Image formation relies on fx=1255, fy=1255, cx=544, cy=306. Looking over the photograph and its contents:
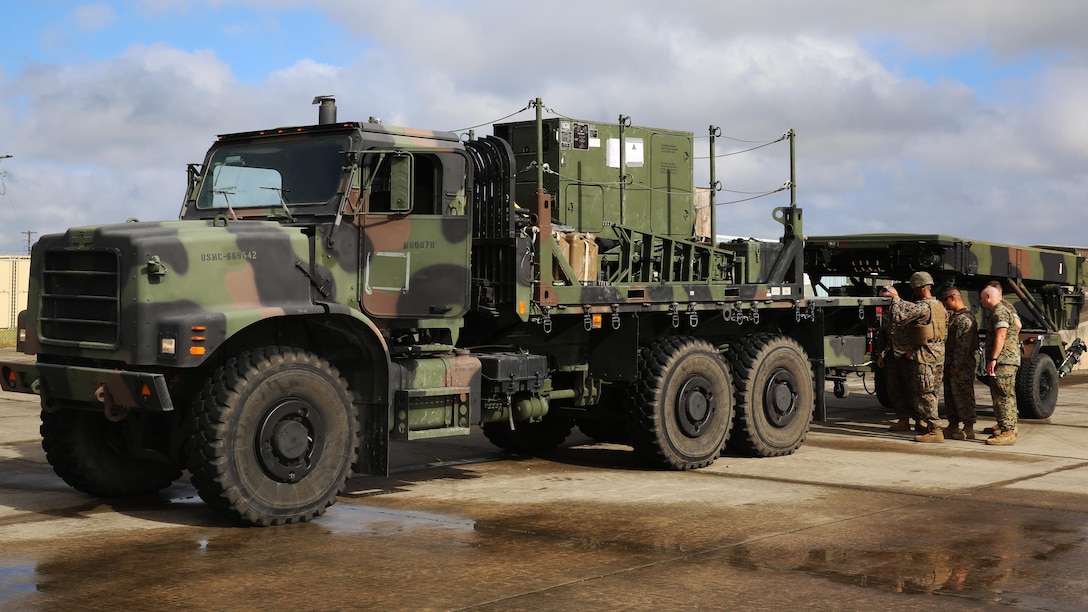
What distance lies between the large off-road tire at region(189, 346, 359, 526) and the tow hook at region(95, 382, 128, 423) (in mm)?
534

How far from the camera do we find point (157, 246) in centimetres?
777

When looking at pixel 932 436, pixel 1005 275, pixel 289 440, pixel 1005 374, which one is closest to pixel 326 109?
pixel 289 440

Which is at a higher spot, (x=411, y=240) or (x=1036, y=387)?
(x=411, y=240)

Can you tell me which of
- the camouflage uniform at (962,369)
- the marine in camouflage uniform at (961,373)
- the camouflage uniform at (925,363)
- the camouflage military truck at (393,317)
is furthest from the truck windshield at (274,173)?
the camouflage uniform at (962,369)

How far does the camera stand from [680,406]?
10.9m

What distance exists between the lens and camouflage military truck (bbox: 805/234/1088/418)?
14.6 m

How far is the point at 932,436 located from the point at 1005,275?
3.62 metres

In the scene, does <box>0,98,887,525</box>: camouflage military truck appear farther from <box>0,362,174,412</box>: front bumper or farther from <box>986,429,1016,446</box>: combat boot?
<box>986,429,1016,446</box>: combat boot

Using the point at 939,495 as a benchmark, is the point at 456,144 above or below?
above

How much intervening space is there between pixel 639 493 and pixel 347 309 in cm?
272

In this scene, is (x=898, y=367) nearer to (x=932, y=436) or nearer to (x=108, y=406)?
(x=932, y=436)

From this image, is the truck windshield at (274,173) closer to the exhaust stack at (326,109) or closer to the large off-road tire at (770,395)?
the exhaust stack at (326,109)

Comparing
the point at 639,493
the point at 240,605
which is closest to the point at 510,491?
the point at 639,493

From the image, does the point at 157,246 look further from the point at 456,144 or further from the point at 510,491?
the point at 510,491
